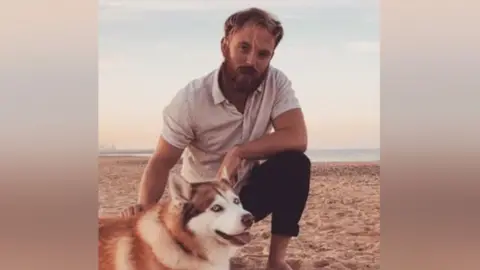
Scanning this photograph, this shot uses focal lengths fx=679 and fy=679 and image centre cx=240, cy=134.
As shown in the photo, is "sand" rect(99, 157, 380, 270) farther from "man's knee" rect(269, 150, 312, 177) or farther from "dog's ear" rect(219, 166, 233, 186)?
"dog's ear" rect(219, 166, 233, 186)

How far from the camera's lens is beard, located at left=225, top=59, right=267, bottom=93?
7.75 feet

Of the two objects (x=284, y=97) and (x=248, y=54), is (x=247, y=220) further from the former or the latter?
(x=248, y=54)

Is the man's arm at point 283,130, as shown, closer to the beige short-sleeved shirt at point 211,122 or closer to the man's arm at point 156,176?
the beige short-sleeved shirt at point 211,122

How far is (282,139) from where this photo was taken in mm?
2361

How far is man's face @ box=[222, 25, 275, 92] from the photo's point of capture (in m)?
2.34

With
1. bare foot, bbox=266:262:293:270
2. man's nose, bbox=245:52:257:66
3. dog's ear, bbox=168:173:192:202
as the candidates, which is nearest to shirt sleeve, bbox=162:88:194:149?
dog's ear, bbox=168:173:192:202

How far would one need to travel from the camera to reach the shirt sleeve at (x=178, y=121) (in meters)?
2.35

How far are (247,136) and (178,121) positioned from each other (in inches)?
9.6

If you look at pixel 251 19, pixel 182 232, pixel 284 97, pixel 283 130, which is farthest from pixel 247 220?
pixel 251 19

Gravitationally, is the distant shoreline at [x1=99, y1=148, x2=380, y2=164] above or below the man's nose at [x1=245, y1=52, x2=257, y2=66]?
below

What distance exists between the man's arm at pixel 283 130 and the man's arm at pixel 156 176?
10.1 inches

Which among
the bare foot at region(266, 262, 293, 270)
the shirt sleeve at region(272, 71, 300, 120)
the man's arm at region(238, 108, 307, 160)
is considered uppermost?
the shirt sleeve at region(272, 71, 300, 120)

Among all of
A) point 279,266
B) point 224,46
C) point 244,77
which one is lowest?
point 279,266

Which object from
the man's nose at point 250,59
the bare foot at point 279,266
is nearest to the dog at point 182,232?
the bare foot at point 279,266
